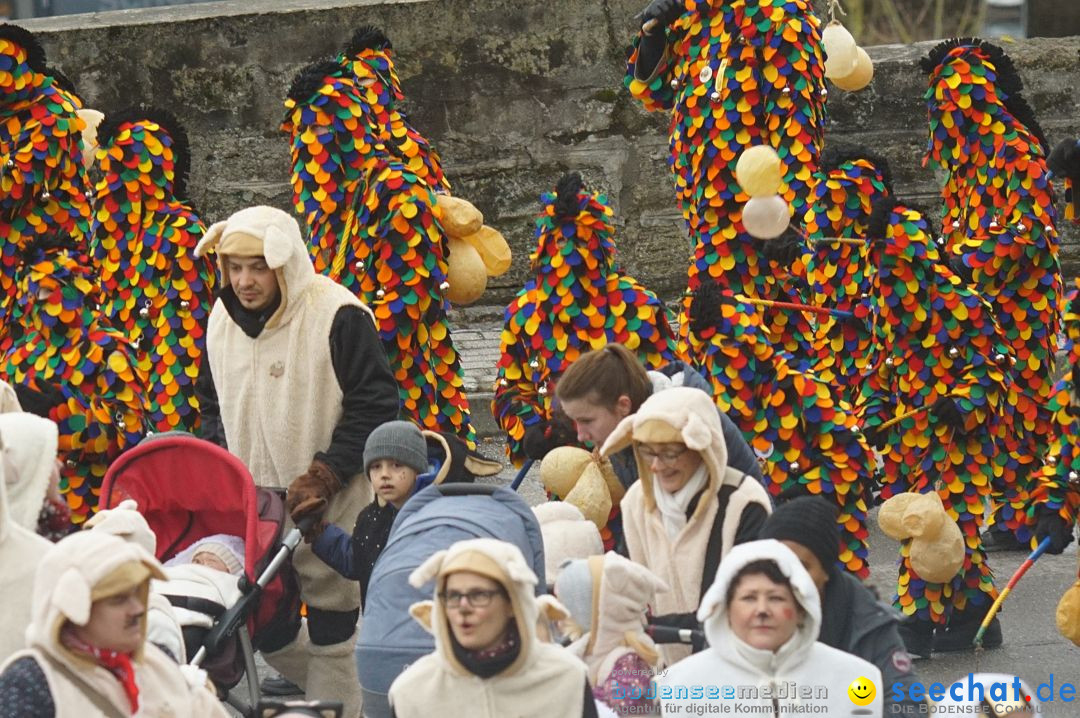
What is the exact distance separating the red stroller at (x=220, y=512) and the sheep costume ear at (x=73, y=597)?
5.95 ft

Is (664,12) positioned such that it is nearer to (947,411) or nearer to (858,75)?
(858,75)

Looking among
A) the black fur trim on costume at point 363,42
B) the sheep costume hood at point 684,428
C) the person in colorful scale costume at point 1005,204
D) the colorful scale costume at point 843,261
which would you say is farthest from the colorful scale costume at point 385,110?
the sheep costume hood at point 684,428

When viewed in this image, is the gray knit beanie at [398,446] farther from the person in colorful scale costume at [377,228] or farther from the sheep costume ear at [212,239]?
the person in colorful scale costume at [377,228]

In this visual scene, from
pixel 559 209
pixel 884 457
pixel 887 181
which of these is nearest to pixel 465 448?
pixel 559 209

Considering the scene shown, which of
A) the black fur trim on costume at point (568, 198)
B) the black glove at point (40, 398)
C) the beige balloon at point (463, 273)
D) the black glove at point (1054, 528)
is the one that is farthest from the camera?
the beige balloon at point (463, 273)

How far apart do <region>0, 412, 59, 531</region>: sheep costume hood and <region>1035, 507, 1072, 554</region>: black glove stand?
3.09m

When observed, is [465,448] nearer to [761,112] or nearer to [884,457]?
[884,457]

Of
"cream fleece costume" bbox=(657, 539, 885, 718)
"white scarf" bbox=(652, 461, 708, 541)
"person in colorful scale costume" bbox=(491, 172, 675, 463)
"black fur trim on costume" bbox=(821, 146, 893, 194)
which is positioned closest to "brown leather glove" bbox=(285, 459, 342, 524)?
"person in colorful scale costume" bbox=(491, 172, 675, 463)

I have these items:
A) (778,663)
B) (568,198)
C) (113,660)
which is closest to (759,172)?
(568,198)

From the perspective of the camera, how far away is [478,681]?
5.24 m

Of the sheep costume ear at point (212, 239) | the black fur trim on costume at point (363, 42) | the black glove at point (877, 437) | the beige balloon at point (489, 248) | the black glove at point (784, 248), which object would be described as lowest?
the black glove at point (877, 437)

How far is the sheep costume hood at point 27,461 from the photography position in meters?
5.93

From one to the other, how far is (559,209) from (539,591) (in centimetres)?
207

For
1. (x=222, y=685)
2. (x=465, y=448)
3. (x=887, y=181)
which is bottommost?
(x=222, y=685)
